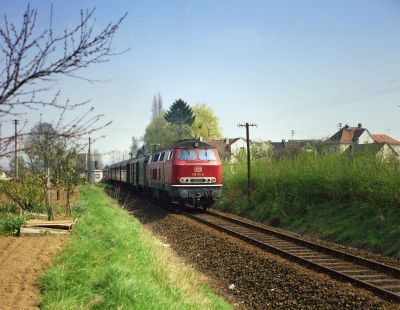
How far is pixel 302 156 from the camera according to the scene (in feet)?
66.7

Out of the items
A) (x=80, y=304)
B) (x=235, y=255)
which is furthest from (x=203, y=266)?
(x=80, y=304)

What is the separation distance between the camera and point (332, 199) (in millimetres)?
16953

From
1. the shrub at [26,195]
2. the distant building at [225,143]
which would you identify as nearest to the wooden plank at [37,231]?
the shrub at [26,195]

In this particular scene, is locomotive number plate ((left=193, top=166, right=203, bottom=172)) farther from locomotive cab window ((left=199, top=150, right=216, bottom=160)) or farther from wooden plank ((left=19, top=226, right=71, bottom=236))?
wooden plank ((left=19, top=226, right=71, bottom=236))

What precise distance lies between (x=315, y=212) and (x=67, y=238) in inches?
400

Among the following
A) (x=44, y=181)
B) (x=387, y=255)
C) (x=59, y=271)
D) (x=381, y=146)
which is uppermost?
(x=381, y=146)

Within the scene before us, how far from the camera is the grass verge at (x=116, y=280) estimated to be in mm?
5207

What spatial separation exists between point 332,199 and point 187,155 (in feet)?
21.2

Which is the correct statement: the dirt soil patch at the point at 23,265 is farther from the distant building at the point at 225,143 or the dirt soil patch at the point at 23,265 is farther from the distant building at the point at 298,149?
the distant building at the point at 225,143

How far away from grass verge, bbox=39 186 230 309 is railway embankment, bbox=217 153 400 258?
616cm

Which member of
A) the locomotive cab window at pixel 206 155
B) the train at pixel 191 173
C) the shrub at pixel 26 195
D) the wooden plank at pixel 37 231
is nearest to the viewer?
the wooden plank at pixel 37 231

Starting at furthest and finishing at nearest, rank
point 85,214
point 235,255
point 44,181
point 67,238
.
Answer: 1. point 85,214
2. point 44,181
3. point 235,255
4. point 67,238

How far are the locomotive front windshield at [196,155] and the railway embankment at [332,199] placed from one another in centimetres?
315

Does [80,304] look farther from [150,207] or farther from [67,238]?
[150,207]
